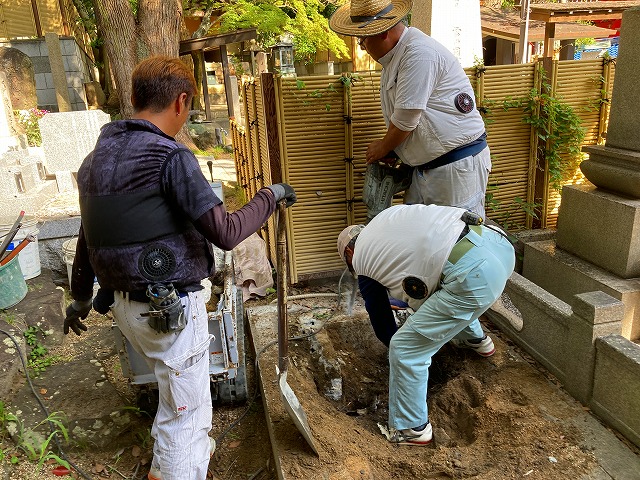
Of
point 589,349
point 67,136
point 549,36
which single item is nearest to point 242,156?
point 67,136

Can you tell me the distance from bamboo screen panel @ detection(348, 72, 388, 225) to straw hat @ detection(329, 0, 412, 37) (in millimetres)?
906

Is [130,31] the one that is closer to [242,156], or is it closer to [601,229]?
[242,156]

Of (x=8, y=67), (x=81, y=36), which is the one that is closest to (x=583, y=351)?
(x=8, y=67)

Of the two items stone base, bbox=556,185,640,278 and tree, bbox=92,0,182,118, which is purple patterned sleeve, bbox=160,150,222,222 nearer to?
stone base, bbox=556,185,640,278

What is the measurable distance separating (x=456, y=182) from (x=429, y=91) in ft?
2.42

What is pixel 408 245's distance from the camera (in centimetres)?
294

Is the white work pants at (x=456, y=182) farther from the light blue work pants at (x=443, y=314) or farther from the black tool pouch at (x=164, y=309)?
the black tool pouch at (x=164, y=309)

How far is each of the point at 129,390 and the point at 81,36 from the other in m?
23.5

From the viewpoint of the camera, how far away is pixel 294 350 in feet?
13.3

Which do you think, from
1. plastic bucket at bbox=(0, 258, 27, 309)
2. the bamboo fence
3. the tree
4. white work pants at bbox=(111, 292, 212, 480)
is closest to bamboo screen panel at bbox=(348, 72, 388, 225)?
the bamboo fence

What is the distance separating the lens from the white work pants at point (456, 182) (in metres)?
3.84

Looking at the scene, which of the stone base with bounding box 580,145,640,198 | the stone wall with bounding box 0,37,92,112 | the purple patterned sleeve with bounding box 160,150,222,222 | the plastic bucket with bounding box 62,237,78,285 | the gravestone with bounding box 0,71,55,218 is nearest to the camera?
the purple patterned sleeve with bounding box 160,150,222,222

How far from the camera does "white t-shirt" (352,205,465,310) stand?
9.56ft

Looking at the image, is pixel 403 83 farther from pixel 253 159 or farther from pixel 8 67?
pixel 8 67
